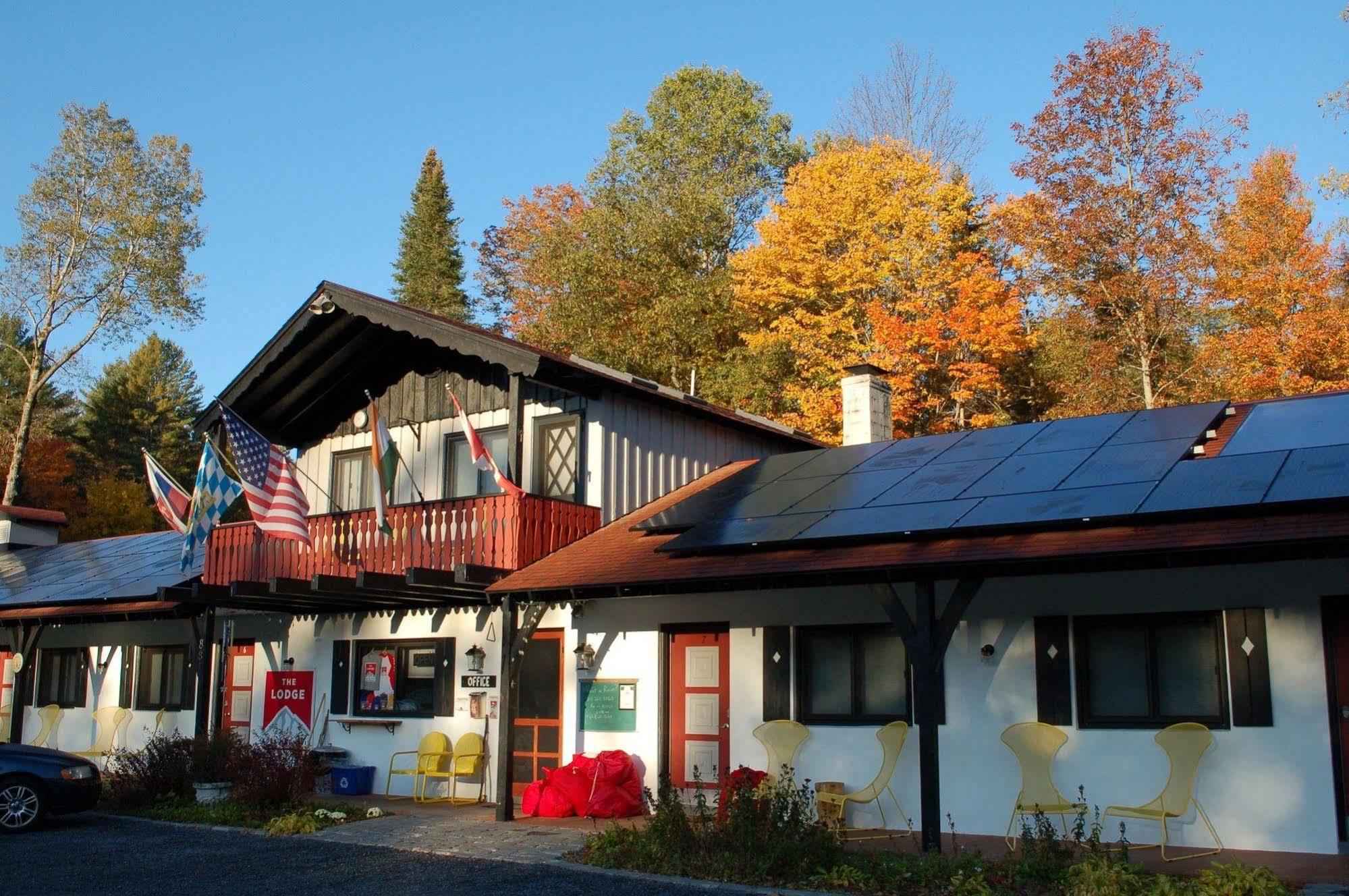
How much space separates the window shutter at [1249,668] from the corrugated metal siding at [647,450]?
814 centimetres

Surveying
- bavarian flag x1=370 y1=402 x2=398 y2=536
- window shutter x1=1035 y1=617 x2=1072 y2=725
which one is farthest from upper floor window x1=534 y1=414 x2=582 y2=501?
window shutter x1=1035 y1=617 x2=1072 y2=725

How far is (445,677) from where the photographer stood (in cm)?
1680

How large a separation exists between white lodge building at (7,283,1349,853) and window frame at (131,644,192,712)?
61 millimetres

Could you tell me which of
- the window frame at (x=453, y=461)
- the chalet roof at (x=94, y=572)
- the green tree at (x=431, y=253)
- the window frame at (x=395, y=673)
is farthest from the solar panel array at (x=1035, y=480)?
the green tree at (x=431, y=253)

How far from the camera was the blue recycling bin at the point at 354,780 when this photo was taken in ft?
55.5

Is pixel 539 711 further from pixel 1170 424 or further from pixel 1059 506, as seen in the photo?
pixel 1170 424

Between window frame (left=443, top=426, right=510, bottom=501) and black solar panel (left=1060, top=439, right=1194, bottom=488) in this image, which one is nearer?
black solar panel (left=1060, top=439, right=1194, bottom=488)

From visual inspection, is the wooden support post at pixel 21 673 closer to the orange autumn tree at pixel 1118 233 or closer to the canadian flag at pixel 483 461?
the canadian flag at pixel 483 461

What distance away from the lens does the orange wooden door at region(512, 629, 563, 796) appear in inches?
609

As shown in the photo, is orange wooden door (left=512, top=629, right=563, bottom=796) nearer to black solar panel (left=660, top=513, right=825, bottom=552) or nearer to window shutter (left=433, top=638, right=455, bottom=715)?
window shutter (left=433, top=638, right=455, bottom=715)

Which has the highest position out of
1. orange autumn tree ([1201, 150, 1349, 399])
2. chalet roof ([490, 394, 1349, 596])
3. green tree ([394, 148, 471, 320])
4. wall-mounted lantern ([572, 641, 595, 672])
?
green tree ([394, 148, 471, 320])

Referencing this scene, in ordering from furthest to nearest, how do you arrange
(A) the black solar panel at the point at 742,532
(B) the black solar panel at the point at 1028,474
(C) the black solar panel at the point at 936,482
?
(C) the black solar panel at the point at 936,482 < (A) the black solar panel at the point at 742,532 < (B) the black solar panel at the point at 1028,474

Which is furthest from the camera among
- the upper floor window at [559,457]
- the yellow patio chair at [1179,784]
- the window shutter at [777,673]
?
the upper floor window at [559,457]

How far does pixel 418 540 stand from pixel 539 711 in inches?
106
